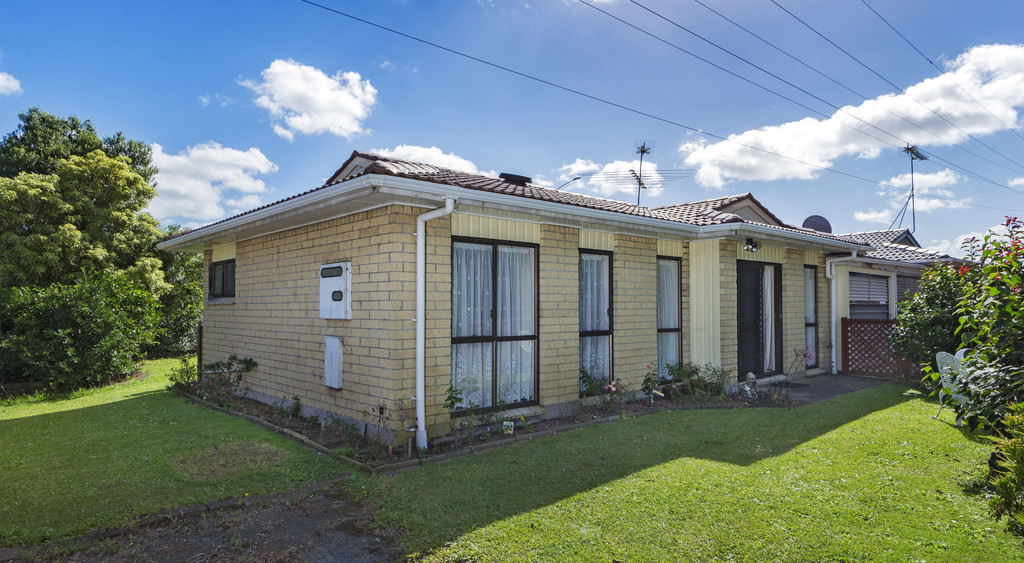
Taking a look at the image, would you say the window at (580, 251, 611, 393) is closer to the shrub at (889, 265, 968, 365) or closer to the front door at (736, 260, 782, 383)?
the front door at (736, 260, 782, 383)

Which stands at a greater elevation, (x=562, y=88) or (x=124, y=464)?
(x=562, y=88)

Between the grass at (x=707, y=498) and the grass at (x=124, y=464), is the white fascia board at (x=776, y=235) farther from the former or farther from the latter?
the grass at (x=124, y=464)

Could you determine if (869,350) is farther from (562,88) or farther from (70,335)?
(70,335)

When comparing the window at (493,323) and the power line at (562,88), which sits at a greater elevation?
the power line at (562,88)

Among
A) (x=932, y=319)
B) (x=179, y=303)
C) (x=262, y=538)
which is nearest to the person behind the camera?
(x=262, y=538)

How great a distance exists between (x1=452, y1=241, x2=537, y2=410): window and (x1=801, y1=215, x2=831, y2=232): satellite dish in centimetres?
1505

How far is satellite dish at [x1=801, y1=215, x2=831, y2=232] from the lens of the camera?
1752 cm

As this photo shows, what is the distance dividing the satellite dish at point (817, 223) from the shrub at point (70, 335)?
19.8m

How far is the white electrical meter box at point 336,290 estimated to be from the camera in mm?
5977

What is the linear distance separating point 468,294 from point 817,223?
16296 millimetres

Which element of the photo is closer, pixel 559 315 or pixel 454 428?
pixel 454 428

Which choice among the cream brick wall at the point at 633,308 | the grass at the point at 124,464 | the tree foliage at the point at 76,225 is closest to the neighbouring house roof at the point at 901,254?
the cream brick wall at the point at 633,308

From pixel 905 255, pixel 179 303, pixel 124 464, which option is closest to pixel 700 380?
pixel 124 464

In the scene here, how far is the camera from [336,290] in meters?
6.14
